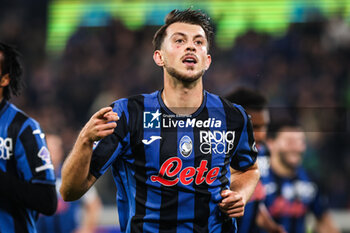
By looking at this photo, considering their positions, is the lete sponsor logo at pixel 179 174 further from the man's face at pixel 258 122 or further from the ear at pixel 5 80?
the man's face at pixel 258 122

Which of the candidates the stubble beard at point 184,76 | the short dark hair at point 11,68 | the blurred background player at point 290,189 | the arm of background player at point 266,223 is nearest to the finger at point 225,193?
the stubble beard at point 184,76

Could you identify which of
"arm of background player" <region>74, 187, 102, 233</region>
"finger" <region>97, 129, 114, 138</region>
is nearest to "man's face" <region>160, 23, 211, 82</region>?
"finger" <region>97, 129, 114, 138</region>

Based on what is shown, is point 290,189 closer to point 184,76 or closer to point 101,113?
point 184,76

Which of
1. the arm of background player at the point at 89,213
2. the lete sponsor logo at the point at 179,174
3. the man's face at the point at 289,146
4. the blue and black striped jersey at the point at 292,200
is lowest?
the arm of background player at the point at 89,213

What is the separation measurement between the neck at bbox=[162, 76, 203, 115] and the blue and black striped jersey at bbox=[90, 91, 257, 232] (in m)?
0.03

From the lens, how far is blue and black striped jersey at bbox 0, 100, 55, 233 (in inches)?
112

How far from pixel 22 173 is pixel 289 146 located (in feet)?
11.9

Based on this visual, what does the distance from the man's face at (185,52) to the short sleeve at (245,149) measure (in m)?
0.36

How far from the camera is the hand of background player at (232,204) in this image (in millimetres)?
2537

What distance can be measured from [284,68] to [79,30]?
3.91m

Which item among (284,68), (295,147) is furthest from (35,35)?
(295,147)

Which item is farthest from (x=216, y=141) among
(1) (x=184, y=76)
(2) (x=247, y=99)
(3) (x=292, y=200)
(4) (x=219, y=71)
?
(4) (x=219, y=71)

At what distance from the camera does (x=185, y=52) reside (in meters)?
2.61

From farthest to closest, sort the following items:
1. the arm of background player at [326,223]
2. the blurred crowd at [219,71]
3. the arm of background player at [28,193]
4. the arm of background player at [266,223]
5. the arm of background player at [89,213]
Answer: the blurred crowd at [219,71], the arm of background player at [89,213], the arm of background player at [326,223], the arm of background player at [266,223], the arm of background player at [28,193]
